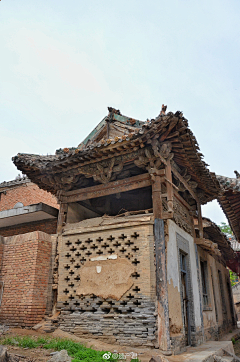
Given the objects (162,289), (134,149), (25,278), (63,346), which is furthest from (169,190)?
(25,278)

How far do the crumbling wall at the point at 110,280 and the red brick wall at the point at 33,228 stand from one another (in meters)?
2.91

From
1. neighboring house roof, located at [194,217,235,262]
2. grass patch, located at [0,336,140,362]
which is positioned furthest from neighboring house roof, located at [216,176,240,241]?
grass patch, located at [0,336,140,362]

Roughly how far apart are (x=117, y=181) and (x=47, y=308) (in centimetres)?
373

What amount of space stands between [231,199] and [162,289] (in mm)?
2938

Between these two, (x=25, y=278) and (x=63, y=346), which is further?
(x=25, y=278)

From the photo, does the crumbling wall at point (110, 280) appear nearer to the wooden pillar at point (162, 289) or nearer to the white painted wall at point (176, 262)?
the wooden pillar at point (162, 289)

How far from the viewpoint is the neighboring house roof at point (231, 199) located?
741 centimetres

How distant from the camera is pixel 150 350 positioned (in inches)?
246

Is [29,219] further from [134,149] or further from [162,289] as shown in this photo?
[162,289]

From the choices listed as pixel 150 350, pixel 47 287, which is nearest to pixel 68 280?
pixel 47 287

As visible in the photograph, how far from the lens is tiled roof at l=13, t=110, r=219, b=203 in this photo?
23.6ft

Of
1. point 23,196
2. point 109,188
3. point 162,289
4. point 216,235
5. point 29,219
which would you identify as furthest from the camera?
A: point 23,196

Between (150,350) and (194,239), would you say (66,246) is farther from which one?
(194,239)

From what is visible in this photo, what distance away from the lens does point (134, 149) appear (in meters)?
7.66
